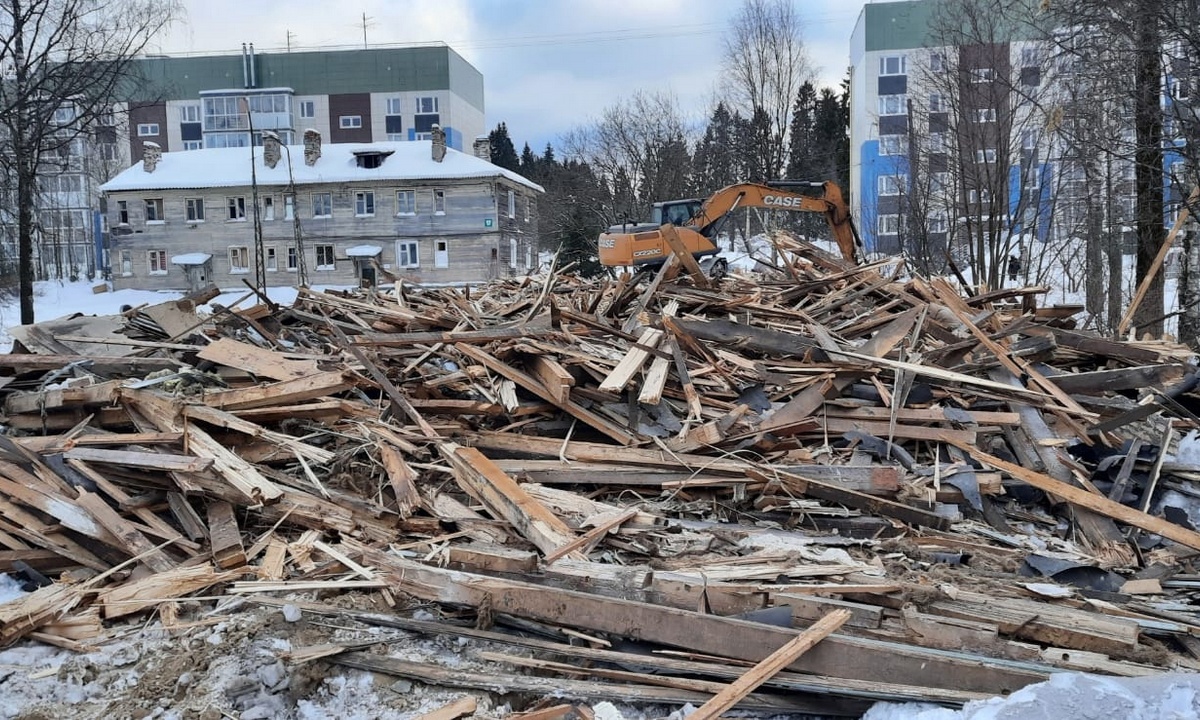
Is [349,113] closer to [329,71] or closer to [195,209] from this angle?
[329,71]

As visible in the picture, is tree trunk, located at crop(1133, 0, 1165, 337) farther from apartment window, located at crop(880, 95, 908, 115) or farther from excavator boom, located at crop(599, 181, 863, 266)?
apartment window, located at crop(880, 95, 908, 115)

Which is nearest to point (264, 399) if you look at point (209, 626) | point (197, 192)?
point (209, 626)

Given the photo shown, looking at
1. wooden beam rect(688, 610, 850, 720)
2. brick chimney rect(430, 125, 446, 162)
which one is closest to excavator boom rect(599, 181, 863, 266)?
wooden beam rect(688, 610, 850, 720)

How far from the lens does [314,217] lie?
141 ft

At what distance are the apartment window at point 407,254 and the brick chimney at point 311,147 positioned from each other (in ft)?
21.4

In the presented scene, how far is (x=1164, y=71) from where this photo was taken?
11.6m

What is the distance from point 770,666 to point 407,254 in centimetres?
4179

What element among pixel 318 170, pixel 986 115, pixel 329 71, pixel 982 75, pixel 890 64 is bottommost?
pixel 986 115

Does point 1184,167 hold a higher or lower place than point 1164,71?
lower

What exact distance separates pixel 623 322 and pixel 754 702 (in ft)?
17.2

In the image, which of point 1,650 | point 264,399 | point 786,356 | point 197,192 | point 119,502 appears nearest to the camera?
point 1,650

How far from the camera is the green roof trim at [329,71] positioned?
63969 mm

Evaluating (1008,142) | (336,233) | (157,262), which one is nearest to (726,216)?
(1008,142)

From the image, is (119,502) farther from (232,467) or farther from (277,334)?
(277,334)
